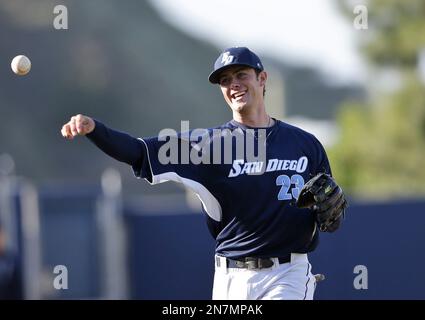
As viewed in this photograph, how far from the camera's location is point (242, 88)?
5.93 m

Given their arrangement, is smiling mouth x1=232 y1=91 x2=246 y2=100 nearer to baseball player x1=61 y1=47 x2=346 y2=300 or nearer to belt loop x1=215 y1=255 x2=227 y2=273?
baseball player x1=61 y1=47 x2=346 y2=300

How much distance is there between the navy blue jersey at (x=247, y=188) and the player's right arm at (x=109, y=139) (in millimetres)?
19

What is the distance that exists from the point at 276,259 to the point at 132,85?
42.2m

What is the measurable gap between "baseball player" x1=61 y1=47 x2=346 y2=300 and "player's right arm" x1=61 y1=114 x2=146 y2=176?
0.01m

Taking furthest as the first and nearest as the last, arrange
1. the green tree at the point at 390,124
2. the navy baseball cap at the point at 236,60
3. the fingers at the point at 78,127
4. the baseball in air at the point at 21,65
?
the green tree at the point at 390,124 < the baseball in air at the point at 21,65 < the navy baseball cap at the point at 236,60 < the fingers at the point at 78,127

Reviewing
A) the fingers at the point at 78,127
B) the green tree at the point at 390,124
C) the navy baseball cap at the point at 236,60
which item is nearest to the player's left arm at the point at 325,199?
the navy baseball cap at the point at 236,60

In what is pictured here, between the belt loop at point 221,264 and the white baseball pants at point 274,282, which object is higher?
the belt loop at point 221,264

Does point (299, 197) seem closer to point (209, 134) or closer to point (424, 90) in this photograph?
point (209, 134)

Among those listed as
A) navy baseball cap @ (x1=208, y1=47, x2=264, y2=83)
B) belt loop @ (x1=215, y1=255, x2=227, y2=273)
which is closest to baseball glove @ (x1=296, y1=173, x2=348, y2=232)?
belt loop @ (x1=215, y1=255, x2=227, y2=273)

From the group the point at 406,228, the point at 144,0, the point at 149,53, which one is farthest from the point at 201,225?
the point at 144,0

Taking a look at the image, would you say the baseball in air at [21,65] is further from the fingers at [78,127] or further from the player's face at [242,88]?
the player's face at [242,88]

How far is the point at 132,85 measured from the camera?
47562 millimetres

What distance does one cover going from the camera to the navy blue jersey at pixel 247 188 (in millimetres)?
5797

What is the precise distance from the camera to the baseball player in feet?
19.0
